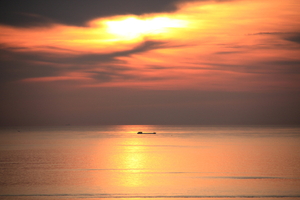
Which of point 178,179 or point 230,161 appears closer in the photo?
point 178,179

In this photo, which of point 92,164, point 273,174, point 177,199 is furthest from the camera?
point 92,164

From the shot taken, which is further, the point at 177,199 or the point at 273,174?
the point at 273,174

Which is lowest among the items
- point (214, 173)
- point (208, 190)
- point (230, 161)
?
point (230, 161)

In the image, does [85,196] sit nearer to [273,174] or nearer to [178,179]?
[178,179]

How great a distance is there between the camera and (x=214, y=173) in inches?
1630

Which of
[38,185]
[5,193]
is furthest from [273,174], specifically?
[5,193]

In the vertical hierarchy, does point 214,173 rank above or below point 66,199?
below

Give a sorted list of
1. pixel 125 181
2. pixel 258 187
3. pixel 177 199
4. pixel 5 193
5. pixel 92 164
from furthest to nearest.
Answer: pixel 92 164 → pixel 125 181 → pixel 258 187 → pixel 5 193 → pixel 177 199

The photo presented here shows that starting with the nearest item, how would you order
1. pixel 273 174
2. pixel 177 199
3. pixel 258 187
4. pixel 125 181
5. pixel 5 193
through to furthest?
pixel 177 199
pixel 5 193
pixel 258 187
pixel 125 181
pixel 273 174

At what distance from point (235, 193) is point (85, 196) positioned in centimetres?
1231

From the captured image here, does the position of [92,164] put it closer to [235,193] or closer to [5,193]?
[5,193]

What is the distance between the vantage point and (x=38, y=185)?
109ft

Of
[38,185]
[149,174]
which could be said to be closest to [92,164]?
[149,174]

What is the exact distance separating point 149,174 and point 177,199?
12.9 meters
